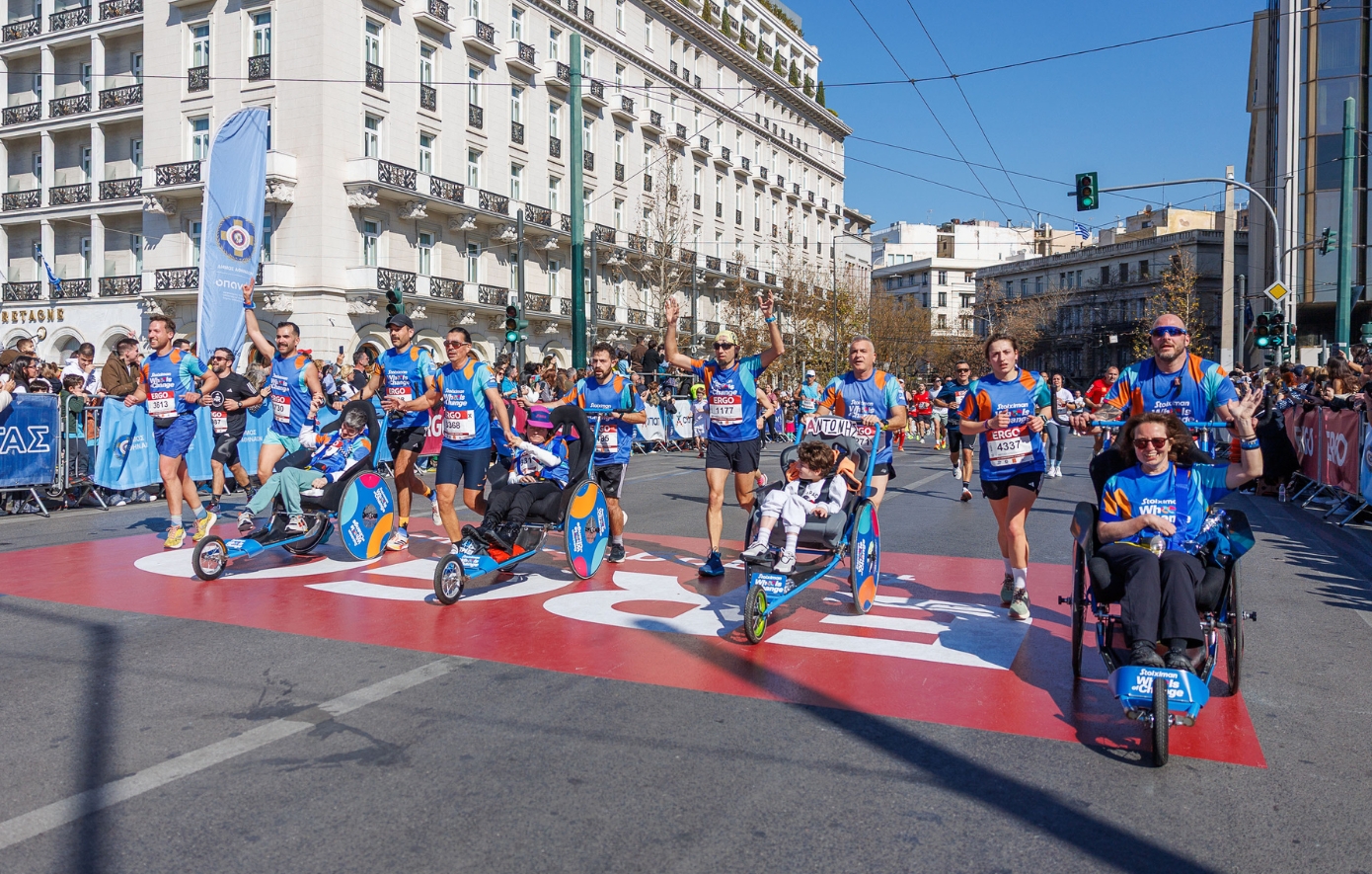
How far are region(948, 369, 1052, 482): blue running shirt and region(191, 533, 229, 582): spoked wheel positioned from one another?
17.6 ft

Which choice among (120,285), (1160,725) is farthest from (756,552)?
(120,285)

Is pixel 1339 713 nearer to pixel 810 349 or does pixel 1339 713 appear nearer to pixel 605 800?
pixel 605 800

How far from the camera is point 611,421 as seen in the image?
8758 millimetres

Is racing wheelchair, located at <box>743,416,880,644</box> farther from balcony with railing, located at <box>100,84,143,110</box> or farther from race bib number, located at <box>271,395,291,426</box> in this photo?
balcony with railing, located at <box>100,84,143,110</box>

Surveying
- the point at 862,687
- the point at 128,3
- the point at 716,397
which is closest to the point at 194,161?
the point at 128,3

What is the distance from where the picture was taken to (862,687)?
523 centimetres

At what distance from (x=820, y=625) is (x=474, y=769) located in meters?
3.09

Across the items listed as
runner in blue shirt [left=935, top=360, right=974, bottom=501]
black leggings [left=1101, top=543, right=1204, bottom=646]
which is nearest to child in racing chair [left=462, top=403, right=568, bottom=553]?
black leggings [left=1101, top=543, right=1204, bottom=646]

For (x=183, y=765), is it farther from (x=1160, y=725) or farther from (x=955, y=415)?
(x=955, y=415)

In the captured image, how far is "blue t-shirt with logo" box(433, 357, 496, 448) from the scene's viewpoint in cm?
826

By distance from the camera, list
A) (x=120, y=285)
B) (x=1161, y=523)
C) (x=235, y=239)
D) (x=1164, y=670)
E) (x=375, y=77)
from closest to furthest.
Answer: (x=1164, y=670), (x=1161, y=523), (x=235, y=239), (x=375, y=77), (x=120, y=285)

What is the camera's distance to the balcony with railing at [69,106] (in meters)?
39.1

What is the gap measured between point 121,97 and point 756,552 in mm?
39791

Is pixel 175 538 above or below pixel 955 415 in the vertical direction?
below
